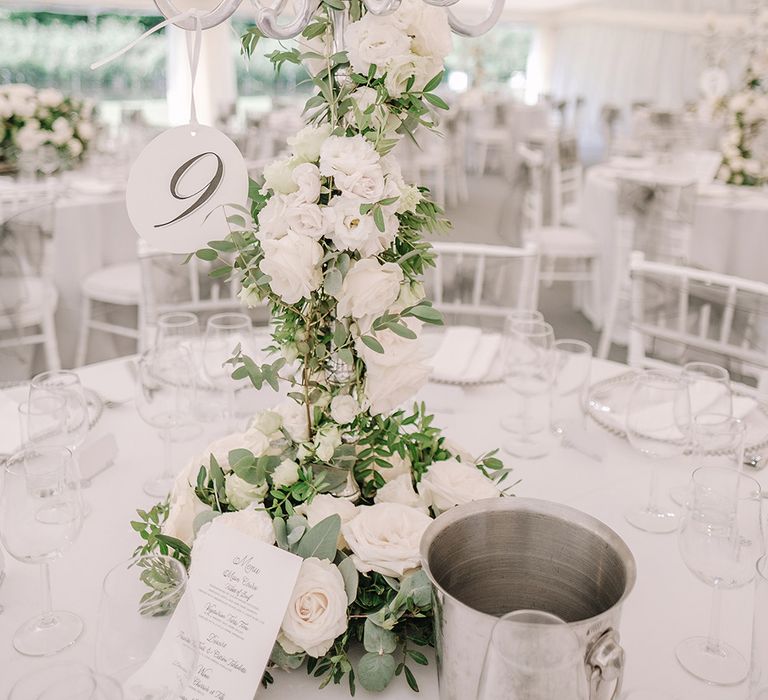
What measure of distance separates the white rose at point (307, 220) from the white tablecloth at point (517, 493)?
1.62 ft

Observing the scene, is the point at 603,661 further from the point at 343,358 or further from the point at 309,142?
the point at 309,142

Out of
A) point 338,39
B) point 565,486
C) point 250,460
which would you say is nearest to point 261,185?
Answer: point 338,39

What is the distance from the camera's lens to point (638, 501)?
131 cm

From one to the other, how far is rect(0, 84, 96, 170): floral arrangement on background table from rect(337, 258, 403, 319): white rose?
3451 mm

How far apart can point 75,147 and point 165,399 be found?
124 inches

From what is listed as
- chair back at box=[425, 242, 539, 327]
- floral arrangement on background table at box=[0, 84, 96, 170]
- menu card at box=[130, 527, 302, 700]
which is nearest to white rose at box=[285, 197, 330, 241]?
menu card at box=[130, 527, 302, 700]

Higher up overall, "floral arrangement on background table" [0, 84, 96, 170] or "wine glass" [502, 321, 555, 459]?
"floral arrangement on background table" [0, 84, 96, 170]

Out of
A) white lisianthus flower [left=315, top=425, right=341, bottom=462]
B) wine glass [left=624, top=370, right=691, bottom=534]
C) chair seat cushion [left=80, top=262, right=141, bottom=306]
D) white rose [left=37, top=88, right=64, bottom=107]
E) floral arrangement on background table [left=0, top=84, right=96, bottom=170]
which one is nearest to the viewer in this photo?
white lisianthus flower [left=315, top=425, right=341, bottom=462]

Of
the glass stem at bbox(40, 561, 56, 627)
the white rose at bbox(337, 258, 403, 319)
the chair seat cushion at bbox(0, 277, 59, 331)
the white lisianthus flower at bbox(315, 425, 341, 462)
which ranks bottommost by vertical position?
the chair seat cushion at bbox(0, 277, 59, 331)

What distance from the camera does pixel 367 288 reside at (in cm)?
89

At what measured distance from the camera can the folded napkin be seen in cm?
172

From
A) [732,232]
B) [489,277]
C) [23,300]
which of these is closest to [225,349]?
[489,277]

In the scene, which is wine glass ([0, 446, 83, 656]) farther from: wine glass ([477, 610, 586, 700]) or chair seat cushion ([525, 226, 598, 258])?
chair seat cushion ([525, 226, 598, 258])

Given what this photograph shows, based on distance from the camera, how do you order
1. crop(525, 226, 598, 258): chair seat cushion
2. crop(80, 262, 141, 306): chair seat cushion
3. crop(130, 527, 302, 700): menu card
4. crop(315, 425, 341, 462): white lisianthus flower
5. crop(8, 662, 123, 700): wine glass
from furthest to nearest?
crop(525, 226, 598, 258): chair seat cushion → crop(80, 262, 141, 306): chair seat cushion → crop(315, 425, 341, 462): white lisianthus flower → crop(130, 527, 302, 700): menu card → crop(8, 662, 123, 700): wine glass
